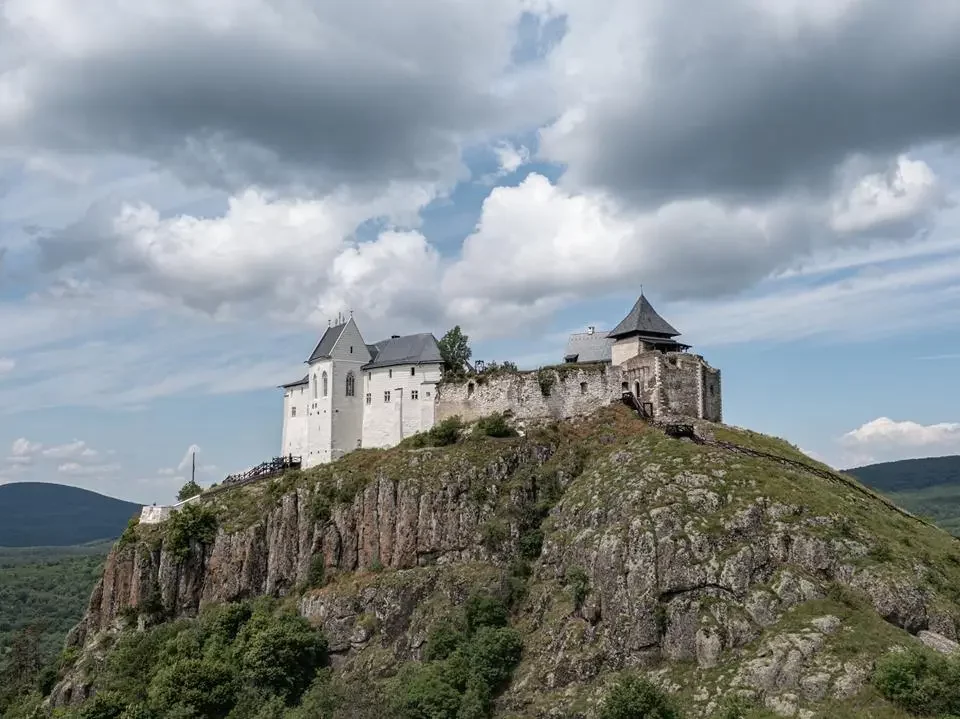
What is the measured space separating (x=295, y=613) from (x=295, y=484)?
1446 centimetres

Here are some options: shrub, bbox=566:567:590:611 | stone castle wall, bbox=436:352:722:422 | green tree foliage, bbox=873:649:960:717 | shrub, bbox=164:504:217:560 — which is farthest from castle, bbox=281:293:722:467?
green tree foliage, bbox=873:649:960:717

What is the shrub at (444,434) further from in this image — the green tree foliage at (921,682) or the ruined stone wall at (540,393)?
the green tree foliage at (921,682)

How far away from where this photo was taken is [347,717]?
6456cm

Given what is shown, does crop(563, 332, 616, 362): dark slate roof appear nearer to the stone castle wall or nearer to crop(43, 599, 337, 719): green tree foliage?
the stone castle wall

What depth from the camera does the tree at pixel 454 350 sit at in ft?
322

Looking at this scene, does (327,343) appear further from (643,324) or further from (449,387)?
(643,324)

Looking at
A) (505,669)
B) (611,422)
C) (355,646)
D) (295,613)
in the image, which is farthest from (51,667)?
(611,422)

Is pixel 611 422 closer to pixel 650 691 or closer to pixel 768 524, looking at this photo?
pixel 768 524

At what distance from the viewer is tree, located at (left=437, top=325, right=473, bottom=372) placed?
322ft

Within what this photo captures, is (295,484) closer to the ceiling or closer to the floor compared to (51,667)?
closer to the ceiling

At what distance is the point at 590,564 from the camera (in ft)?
228

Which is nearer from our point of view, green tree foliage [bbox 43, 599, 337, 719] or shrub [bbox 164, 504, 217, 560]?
green tree foliage [bbox 43, 599, 337, 719]

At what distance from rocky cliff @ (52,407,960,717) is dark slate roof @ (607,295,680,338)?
8.71 metres

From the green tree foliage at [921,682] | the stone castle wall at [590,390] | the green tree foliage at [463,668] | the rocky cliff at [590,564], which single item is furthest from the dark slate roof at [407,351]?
the green tree foliage at [921,682]
